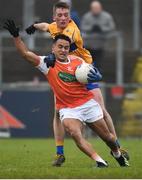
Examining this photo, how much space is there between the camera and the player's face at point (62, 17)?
12.6 m

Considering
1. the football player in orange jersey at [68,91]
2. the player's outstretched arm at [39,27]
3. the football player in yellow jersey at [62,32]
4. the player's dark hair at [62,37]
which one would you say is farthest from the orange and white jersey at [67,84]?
the player's outstretched arm at [39,27]

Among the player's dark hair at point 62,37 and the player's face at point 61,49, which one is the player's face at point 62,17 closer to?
the player's dark hair at point 62,37

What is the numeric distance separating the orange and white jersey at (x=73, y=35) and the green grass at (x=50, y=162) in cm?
151

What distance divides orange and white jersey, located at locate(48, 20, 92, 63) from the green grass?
151 cm

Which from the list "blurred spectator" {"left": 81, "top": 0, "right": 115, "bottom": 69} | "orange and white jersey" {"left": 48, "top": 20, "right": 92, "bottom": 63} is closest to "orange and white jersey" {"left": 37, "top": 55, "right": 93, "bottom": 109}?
"orange and white jersey" {"left": 48, "top": 20, "right": 92, "bottom": 63}

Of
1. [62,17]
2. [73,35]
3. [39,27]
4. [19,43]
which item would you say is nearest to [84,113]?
[19,43]

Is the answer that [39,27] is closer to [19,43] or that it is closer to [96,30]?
[19,43]

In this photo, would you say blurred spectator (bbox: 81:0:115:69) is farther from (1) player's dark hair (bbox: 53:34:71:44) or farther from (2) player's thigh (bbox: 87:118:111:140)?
(2) player's thigh (bbox: 87:118:111:140)

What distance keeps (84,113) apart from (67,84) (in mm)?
429

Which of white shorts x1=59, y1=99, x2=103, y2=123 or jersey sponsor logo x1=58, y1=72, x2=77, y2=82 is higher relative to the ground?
jersey sponsor logo x1=58, y1=72, x2=77, y2=82

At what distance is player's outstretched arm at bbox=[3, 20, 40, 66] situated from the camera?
11.7 meters

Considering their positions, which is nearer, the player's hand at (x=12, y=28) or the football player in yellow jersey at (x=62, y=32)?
the player's hand at (x=12, y=28)

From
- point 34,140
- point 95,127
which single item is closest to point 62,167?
point 95,127

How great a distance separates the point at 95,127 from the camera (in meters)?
11.9
